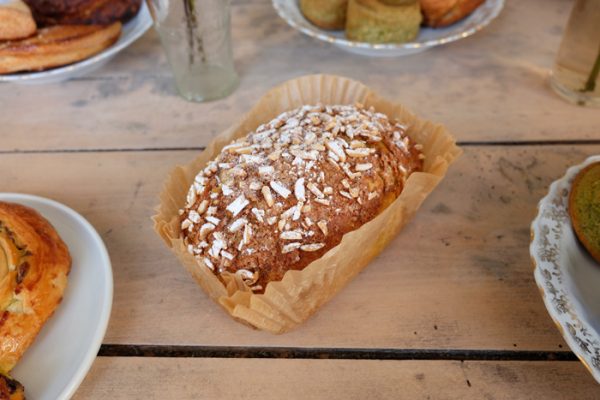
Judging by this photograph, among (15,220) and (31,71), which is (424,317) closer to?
(15,220)


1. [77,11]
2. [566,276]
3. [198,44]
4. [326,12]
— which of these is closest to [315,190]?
[566,276]

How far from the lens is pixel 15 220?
873 millimetres

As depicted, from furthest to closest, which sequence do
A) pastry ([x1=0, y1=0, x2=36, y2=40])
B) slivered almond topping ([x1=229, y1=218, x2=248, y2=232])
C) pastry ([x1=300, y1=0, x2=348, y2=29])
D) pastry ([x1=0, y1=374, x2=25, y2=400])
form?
pastry ([x1=300, y1=0, x2=348, y2=29]) → pastry ([x1=0, y1=0, x2=36, y2=40]) → slivered almond topping ([x1=229, y1=218, x2=248, y2=232]) → pastry ([x1=0, y1=374, x2=25, y2=400])

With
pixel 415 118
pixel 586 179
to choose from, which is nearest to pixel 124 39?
pixel 415 118

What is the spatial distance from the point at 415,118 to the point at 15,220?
0.77 metres

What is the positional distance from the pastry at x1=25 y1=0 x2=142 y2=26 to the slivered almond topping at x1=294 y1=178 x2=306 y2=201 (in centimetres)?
97

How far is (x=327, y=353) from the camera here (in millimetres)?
846

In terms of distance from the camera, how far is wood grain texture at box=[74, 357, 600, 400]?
78 cm

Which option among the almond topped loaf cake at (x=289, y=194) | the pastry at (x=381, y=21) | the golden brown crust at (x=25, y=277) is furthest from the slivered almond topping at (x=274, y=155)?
the pastry at (x=381, y=21)

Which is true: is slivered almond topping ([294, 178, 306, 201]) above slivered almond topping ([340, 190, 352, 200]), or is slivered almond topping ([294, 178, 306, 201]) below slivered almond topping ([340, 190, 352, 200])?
above

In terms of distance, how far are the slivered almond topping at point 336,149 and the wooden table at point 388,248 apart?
0.74 ft

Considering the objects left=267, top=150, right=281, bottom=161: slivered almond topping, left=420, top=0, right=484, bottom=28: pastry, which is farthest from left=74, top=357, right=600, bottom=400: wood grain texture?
left=420, top=0, right=484, bottom=28: pastry

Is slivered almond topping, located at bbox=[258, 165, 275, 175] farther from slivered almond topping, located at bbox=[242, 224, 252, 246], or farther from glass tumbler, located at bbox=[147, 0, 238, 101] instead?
glass tumbler, located at bbox=[147, 0, 238, 101]

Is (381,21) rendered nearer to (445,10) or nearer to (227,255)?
(445,10)
